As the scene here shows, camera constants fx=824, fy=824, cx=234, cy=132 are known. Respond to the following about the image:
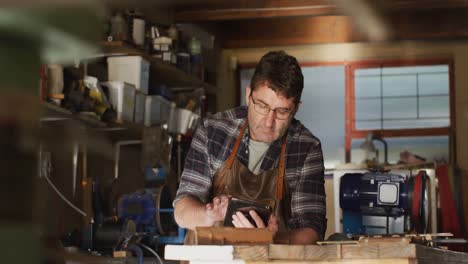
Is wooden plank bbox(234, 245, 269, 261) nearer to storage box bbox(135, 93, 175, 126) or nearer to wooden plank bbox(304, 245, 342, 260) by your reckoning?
wooden plank bbox(304, 245, 342, 260)

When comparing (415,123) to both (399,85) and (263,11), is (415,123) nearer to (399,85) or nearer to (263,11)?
(399,85)

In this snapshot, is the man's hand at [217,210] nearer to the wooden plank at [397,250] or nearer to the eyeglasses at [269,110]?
the eyeglasses at [269,110]

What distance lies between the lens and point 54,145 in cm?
37

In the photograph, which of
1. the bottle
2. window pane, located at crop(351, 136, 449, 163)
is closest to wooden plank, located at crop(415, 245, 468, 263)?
the bottle

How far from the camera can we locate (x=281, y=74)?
2.92m

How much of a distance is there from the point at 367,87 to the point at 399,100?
1.25ft

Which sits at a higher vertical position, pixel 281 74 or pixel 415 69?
pixel 415 69

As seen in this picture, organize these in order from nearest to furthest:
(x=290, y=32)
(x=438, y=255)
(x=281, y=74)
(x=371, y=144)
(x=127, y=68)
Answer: (x=438, y=255)
(x=281, y=74)
(x=127, y=68)
(x=371, y=144)
(x=290, y=32)

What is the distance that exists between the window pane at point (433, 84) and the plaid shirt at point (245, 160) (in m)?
6.11

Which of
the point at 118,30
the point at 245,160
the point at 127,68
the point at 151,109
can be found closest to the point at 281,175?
the point at 245,160

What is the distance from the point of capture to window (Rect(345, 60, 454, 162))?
9031mm

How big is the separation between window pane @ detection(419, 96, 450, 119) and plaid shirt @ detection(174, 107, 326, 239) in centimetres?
608

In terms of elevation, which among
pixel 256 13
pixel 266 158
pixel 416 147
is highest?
pixel 256 13

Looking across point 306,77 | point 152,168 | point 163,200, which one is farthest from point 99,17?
point 306,77
